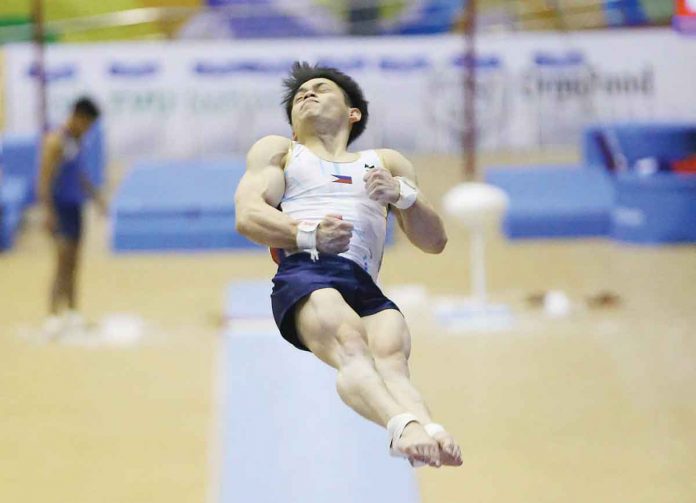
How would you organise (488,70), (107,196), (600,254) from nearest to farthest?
(600,254) < (107,196) < (488,70)

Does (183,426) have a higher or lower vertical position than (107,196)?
lower

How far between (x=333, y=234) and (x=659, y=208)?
9.21m

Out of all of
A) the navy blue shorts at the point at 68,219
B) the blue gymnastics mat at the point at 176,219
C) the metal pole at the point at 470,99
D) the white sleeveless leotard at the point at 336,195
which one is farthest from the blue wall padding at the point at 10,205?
the white sleeveless leotard at the point at 336,195

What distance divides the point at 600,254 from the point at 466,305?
2.35 metres

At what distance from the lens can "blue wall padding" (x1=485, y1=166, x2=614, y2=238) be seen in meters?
12.5

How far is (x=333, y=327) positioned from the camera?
11.3ft

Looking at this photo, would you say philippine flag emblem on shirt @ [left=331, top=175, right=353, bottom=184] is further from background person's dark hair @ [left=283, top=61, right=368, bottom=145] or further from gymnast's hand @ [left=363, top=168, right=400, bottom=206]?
background person's dark hair @ [left=283, top=61, right=368, bottom=145]

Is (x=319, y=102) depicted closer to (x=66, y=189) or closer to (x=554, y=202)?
(x=66, y=189)

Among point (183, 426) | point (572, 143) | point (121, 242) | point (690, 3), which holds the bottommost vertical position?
point (183, 426)

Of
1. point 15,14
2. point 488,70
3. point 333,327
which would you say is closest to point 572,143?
point 488,70

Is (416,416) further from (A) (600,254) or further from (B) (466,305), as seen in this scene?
(A) (600,254)

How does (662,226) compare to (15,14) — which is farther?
(15,14)

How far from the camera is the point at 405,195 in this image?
351 cm

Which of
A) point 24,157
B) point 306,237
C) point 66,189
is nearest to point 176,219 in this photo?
point 24,157
